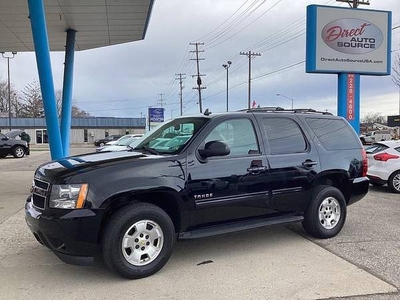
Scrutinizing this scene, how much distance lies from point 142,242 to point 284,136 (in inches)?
100

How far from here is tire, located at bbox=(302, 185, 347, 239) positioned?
565cm

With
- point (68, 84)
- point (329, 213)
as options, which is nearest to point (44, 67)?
point (68, 84)

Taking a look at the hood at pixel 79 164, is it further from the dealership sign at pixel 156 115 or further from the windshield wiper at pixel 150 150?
the dealership sign at pixel 156 115

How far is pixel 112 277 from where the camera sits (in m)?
4.41

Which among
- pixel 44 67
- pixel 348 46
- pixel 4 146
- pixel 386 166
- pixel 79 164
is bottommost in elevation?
pixel 386 166

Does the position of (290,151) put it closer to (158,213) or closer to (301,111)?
(301,111)

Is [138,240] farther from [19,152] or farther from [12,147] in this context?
[19,152]

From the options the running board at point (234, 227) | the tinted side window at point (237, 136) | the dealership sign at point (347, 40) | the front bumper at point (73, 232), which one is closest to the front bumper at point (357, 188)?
the running board at point (234, 227)

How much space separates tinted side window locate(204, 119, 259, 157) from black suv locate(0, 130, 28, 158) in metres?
23.0

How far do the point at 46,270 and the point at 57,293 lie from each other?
74 cm

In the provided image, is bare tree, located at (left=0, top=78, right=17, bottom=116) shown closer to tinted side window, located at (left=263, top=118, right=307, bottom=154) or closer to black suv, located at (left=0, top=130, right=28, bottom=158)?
black suv, located at (left=0, top=130, right=28, bottom=158)

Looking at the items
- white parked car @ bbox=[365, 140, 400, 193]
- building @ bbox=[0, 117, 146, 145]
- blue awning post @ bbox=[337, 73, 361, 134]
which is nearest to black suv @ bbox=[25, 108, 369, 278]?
white parked car @ bbox=[365, 140, 400, 193]

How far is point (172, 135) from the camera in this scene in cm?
534

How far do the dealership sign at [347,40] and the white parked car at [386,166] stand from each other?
17.7 feet
